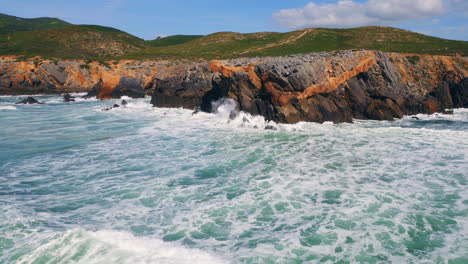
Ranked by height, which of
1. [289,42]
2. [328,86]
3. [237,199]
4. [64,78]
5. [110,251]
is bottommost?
[110,251]

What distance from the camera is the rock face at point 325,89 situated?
76.8 ft

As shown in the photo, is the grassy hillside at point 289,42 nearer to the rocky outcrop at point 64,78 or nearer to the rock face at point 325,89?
the rocky outcrop at point 64,78

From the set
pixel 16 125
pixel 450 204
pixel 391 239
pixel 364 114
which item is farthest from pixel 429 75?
pixel 16 125

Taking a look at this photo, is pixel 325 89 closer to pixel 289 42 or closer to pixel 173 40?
pixel 289 42

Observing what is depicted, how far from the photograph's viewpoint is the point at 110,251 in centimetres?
719

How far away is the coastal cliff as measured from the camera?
2353 cm

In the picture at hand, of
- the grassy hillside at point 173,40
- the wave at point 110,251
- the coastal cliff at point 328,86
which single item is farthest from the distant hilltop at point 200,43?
the wave at point 110,251

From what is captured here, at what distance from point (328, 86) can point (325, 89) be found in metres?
0.37

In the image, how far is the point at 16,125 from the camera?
25438 mm

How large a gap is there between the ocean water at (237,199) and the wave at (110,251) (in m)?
0.02

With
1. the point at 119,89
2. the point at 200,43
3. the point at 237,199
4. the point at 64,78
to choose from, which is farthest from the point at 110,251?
the point at 200,43

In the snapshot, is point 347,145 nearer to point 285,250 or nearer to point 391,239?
point 391,239

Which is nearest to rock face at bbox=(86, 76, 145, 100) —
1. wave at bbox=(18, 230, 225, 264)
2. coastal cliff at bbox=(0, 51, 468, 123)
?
coastal cliff at bbox=(0, 51, 468, 123)

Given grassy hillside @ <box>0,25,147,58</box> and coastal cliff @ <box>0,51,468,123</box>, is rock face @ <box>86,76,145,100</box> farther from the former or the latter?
grassy hillside @ <box>0,25,147,58</box>
